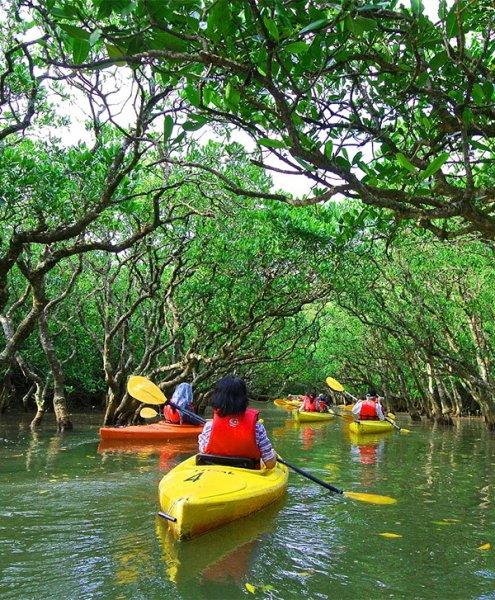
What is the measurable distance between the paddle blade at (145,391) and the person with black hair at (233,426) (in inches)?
132

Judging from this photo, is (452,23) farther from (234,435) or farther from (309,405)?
(309,405)

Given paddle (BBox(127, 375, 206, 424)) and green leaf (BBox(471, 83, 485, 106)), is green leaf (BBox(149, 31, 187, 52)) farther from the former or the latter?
paddle (BBox(127, 375, 206, 424))

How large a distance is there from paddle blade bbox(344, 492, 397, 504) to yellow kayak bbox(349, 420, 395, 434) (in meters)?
8.85

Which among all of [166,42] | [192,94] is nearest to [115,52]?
[166,42]

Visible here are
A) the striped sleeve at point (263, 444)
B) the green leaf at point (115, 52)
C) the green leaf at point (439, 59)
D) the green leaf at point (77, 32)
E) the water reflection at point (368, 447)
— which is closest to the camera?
the green leaf at point (77, 32)

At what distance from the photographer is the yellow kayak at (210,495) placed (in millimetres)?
4207

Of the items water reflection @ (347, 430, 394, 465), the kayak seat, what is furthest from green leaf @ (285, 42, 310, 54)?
water reflection @ (347, 430, 394, 465)

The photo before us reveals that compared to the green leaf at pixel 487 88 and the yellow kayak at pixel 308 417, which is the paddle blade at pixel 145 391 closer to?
the green leaf at pixel 487 88

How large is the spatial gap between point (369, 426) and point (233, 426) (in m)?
11.0

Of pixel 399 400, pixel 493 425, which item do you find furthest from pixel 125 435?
pixel 399 400

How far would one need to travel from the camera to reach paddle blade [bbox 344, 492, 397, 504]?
623 cm

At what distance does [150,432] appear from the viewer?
11727mm

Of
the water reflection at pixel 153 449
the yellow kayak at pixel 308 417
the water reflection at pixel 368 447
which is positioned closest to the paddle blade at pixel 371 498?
the water reflection at pixel 153 449

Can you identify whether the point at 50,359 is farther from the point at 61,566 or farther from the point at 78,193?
the point at 61,566
